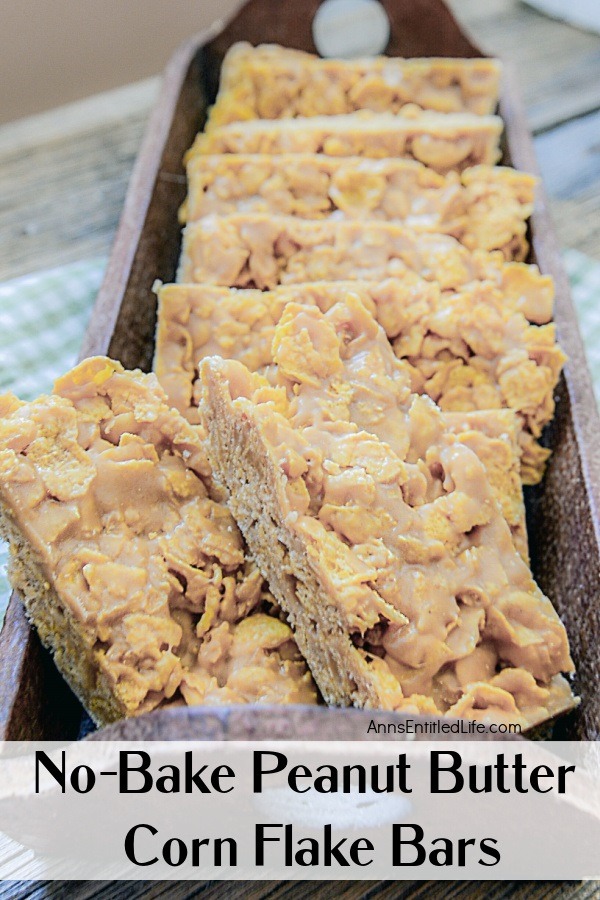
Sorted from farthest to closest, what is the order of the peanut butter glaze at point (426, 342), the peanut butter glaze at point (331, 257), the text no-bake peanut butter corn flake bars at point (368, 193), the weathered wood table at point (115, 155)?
the weathered wood table at point (115, 155)
the text no-bake peanut butter corn flake bars at point (368, 193)
the peanut butter glaze at point (331, 257)
the peanut butter glaze at point (426, 342)

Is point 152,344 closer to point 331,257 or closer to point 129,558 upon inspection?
point 331,257

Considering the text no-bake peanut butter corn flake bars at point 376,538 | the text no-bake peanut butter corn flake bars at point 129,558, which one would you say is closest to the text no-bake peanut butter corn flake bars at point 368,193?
the text no-bake peanut butter corn flake bars at point 376,538

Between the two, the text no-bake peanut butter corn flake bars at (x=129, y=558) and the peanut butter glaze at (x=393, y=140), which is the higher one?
the peanut butter glaze at (x=393, y=140)

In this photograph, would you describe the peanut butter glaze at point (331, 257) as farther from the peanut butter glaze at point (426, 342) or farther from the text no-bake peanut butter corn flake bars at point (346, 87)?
the text no-bake peanut butter corn flake bars at point (346, 87)

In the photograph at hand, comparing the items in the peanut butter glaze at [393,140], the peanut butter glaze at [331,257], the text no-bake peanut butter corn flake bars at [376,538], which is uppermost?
the peanut butter glaze at [393,140]

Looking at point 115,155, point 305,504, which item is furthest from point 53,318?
point 305,504

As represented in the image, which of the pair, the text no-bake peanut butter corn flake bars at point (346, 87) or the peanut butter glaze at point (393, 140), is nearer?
the peanut butter glaze at point (393, 140)

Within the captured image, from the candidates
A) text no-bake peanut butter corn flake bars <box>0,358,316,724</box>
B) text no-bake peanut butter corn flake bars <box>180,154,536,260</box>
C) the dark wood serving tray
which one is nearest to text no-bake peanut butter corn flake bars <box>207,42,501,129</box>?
the dark wood serving tray
